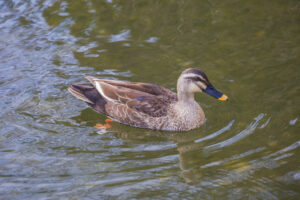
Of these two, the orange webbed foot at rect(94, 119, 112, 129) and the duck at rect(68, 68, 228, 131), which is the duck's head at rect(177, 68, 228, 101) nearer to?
the duck at rect(68, 68, 228, 131)

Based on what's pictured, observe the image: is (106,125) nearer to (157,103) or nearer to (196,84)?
(157,103)

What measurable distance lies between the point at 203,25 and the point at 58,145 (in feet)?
17.2

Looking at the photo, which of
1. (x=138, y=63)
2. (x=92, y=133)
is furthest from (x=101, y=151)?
(x=138, y=63)

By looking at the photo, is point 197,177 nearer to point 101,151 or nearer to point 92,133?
point 101,151

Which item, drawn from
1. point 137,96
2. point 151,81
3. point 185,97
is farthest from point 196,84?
point 151,81

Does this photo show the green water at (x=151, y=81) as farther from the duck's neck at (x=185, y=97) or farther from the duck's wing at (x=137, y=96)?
the duck's neck at (x=185, y=97)

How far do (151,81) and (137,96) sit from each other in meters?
1.13

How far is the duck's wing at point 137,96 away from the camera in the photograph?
25.5 ft

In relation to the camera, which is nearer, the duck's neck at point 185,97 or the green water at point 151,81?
the green water at point 151,81

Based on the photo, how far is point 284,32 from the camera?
10.2 meters

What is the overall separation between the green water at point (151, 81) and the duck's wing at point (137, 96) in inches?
16.3

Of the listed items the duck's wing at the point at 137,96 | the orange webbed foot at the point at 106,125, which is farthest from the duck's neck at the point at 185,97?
the orange webbed foot at the point at 106,125

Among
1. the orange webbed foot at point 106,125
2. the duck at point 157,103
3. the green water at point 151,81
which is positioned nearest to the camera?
the green water at point 151,81

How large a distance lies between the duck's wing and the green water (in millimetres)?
415
